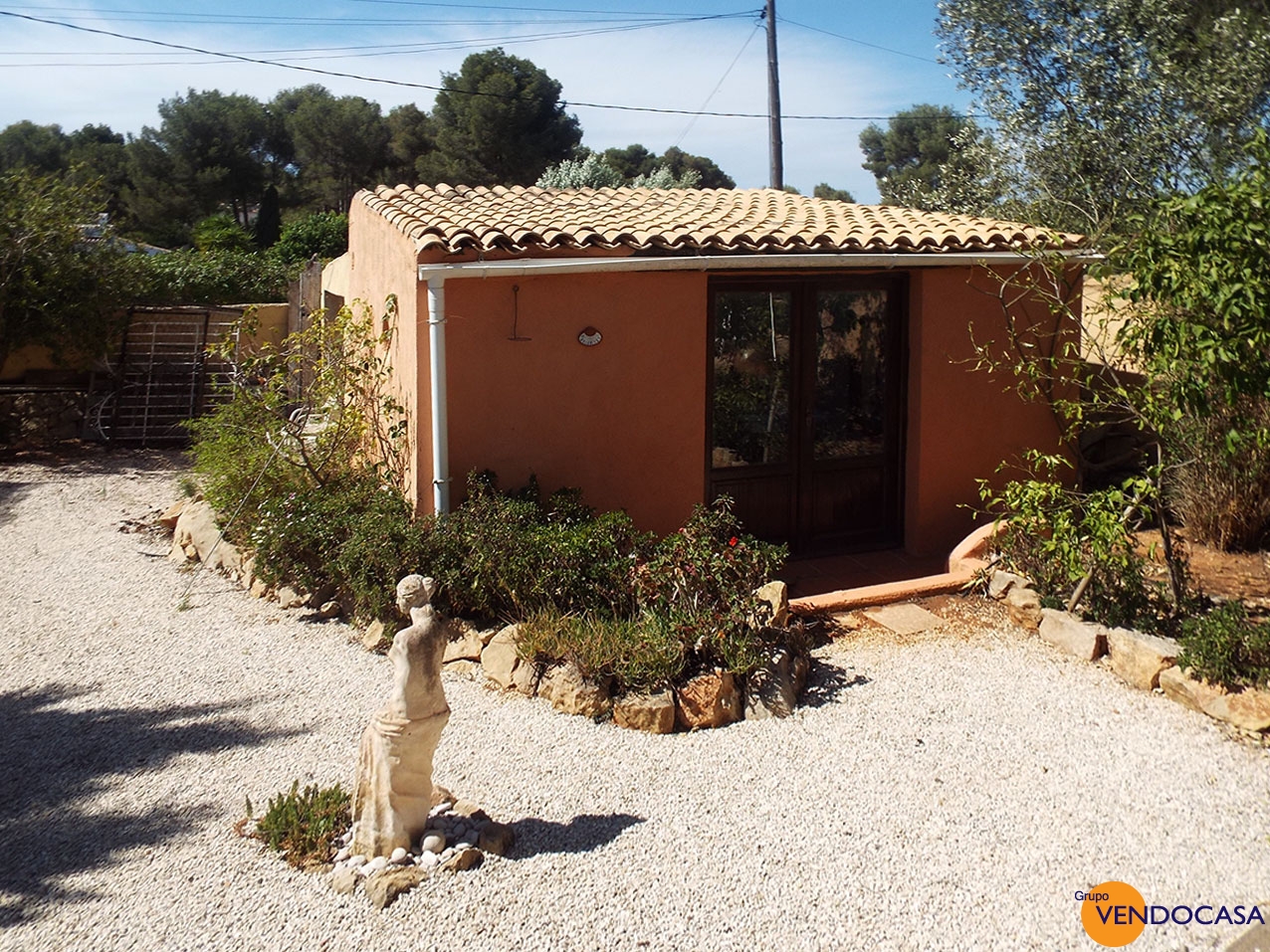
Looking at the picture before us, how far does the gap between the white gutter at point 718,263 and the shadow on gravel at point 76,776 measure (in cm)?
310

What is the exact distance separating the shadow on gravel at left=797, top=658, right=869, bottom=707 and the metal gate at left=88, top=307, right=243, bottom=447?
32.9ft

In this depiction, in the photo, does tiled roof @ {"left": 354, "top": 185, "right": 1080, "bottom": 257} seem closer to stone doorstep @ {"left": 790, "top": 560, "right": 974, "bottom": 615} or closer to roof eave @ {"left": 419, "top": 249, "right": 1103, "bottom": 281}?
roof eave @ {"left": 419, "top": 249, "right": 1103, "bottom": 281}

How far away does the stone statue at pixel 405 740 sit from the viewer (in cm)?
414

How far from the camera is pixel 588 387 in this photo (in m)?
7.70

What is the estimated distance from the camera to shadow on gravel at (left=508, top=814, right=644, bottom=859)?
177 inches

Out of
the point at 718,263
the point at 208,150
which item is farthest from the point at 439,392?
the point at 208,150

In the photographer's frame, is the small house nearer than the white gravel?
No

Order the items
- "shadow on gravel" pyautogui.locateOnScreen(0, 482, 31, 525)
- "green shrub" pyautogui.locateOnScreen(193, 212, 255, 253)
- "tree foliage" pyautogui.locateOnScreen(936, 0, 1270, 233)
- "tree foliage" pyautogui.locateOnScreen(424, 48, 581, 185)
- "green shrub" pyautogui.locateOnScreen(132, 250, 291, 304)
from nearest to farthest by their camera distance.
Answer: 1. "shadow on gravel" pyautogui.locateOnScreen(0, 482, 31, 525)
2. "tree foliage" pyautogui.locateOnScreen(936, 0, 1270, 233)
3. "green shrub" pyautogui.locateOnScreen(132, 250, 291, 304)
4. "green shrub" pyautogui.locateOnScreen(193, 212, 255, 253)
5. "tree foliage" pyautogui.locateOnScreen(424, 48, 581, 185)

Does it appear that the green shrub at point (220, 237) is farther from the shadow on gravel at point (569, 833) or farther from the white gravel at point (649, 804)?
the shadow on gravel at point (569, 833)

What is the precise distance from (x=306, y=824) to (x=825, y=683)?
310 centimetres

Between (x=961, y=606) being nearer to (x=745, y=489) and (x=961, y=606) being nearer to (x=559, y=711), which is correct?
(x=745, y=489)

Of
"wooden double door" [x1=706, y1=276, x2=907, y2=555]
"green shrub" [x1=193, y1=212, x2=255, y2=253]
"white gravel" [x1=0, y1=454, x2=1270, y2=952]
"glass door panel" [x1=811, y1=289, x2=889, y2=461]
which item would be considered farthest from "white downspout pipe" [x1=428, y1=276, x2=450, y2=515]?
"green shrub" [x1=193, y1=212, x2=255, y2=253]

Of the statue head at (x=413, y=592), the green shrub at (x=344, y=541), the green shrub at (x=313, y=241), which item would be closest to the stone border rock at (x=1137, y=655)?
the green shrub at (x=344, y=541)

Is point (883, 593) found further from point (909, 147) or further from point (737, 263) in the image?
point (909, 147)
